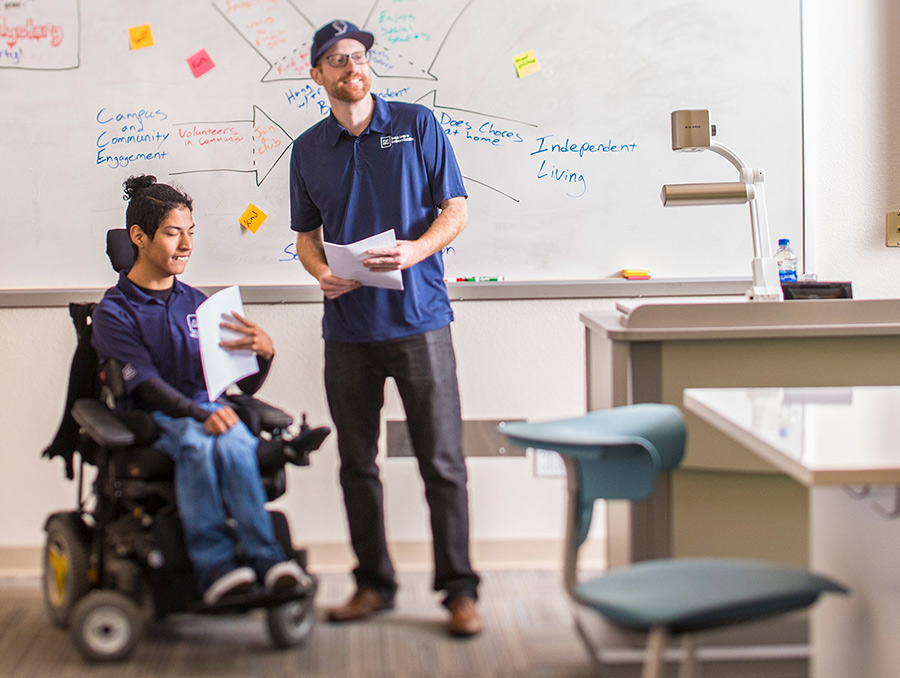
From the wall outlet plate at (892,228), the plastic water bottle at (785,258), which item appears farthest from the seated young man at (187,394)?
the wall outlet plate at (892,228)

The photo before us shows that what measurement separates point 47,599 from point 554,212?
6.01 ft

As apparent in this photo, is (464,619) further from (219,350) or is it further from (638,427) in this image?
(638,427)

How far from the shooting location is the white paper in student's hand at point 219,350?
2270 millimetres

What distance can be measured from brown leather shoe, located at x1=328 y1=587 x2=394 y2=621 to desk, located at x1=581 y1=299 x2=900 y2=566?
799mm

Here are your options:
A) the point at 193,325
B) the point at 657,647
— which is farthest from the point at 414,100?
the point at 657,647

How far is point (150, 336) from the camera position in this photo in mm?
2355

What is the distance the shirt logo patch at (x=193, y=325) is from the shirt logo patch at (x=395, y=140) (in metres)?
0.69

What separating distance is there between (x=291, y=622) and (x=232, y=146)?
4.79 ft

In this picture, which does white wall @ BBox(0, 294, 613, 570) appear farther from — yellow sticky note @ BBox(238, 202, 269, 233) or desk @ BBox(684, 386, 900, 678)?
desk @ BBox(684, 386, 900, 678)

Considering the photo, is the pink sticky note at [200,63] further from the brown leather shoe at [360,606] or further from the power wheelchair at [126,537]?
the brown leather shoe at [360,606]

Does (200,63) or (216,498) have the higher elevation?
(200,63)

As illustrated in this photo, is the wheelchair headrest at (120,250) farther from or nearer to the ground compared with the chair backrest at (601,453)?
farther from the ground

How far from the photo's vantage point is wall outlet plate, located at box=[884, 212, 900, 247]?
291 cm

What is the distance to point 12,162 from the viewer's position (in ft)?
9.35
